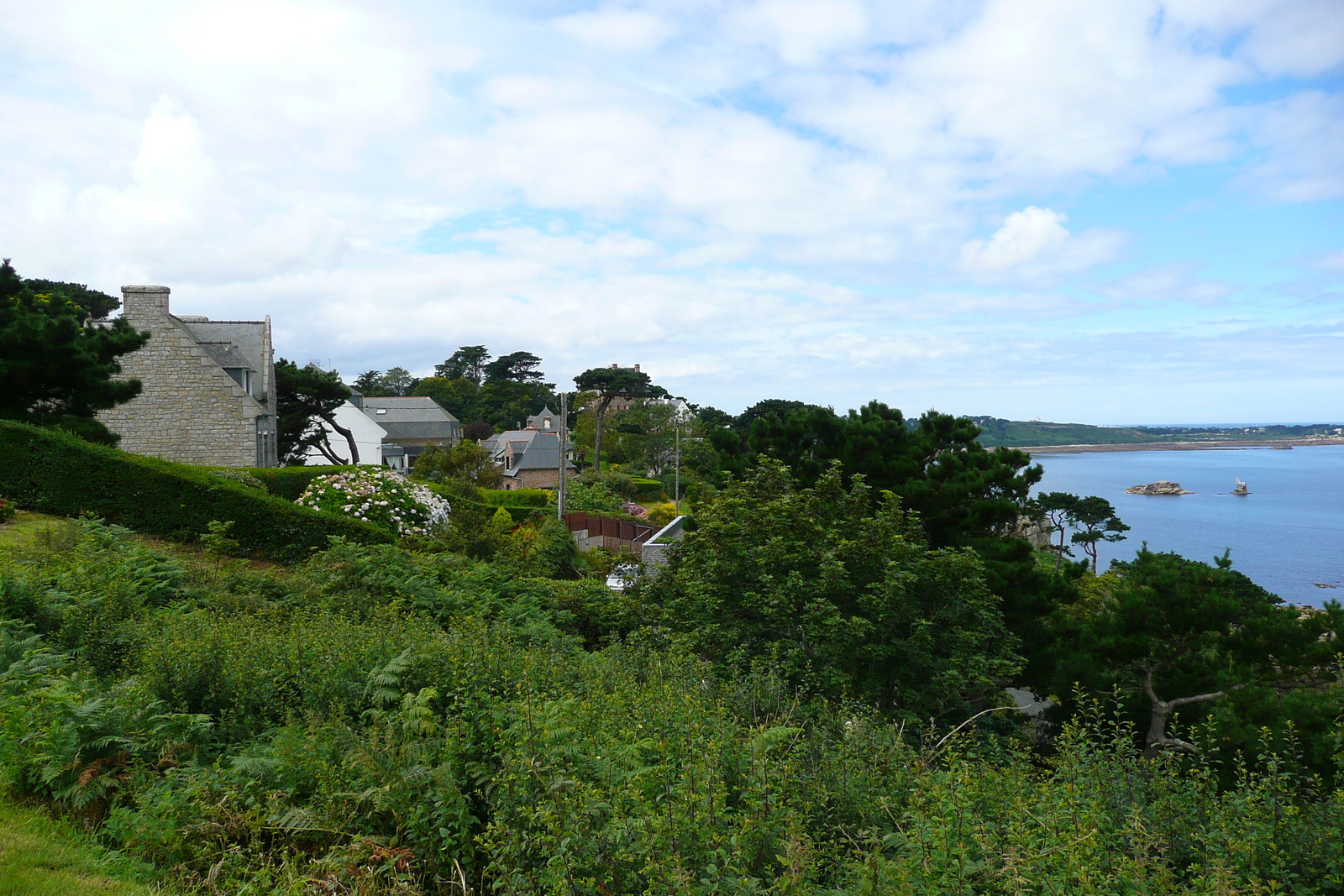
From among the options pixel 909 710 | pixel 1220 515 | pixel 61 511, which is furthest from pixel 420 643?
pixel 1220 515

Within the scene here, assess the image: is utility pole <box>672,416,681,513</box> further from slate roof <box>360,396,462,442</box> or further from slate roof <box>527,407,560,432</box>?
slate roof <box>360,396,462,442</box>

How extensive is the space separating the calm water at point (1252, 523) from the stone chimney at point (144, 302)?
27.9m

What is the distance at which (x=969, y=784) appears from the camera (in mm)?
4234

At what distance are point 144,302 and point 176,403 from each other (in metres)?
3.53

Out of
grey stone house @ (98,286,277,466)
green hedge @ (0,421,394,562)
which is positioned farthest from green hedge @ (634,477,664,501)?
green hedge @ (0,421,394,562)

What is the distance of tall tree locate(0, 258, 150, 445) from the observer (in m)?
17.4

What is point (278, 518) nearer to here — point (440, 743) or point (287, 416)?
point (440, 743)

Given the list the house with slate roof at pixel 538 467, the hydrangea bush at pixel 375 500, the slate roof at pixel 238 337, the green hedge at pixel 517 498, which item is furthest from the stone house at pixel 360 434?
the hydrangea bush at pixel 375 500

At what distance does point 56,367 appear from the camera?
59.2 feet

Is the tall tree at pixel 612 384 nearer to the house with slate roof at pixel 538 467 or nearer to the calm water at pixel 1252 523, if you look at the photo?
the house with slate roof at pixel 538 467

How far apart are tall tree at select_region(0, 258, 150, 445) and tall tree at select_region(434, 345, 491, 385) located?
319 feet

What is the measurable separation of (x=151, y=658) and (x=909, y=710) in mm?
8798

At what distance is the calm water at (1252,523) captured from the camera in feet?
187

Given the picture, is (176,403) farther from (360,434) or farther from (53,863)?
(360,434)
